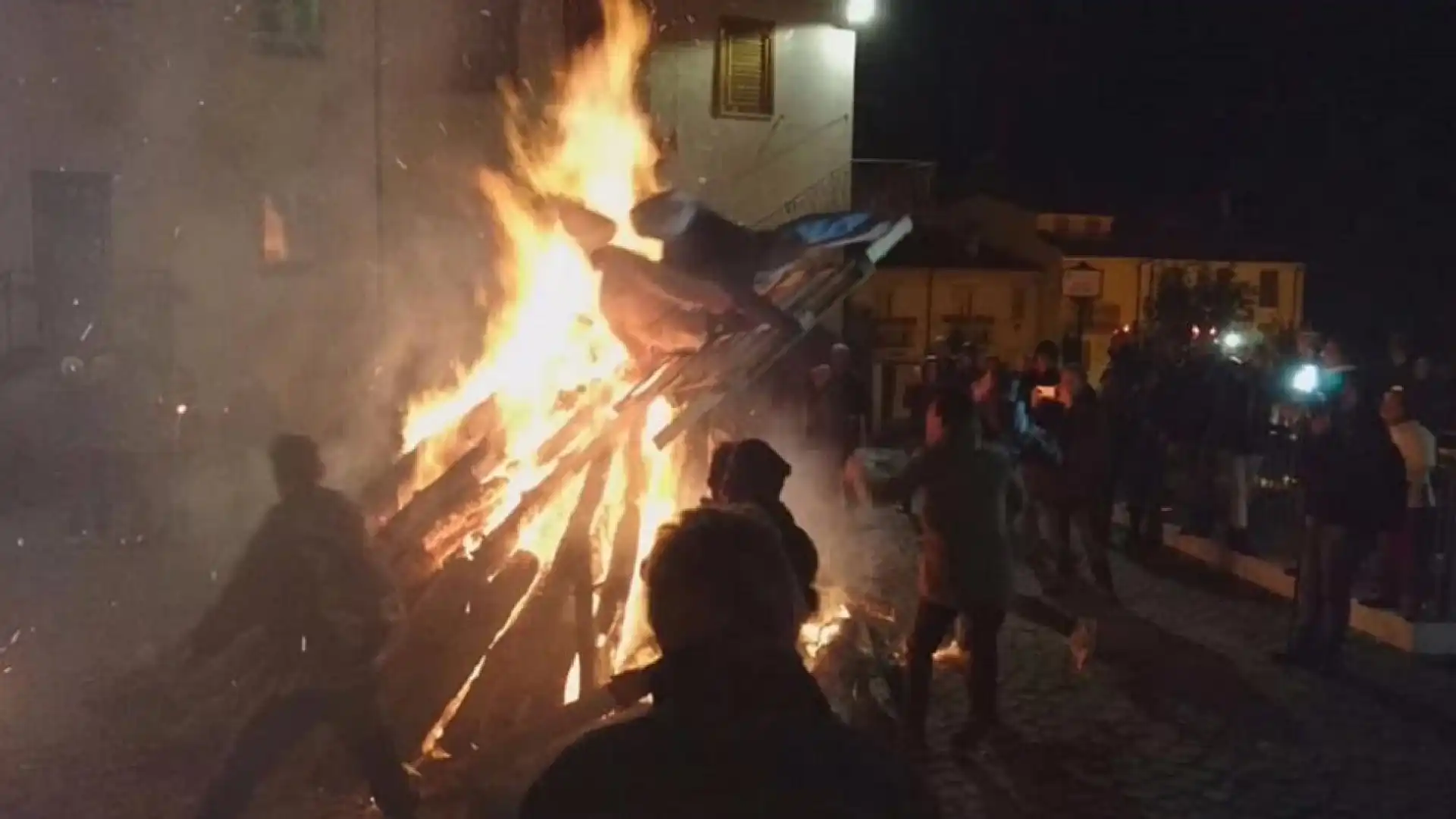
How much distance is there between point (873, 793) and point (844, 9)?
75.8 feet

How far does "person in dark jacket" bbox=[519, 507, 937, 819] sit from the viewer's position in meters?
2.44

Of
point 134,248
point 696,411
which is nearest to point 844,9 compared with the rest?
point 134,248

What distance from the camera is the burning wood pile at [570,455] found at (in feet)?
25.0

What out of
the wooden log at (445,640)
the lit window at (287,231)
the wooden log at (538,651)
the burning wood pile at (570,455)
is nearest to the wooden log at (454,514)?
the burning wood pile at (570,455)

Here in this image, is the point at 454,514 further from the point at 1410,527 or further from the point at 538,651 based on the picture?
the point at 1410,527

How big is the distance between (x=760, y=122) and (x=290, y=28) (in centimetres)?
762

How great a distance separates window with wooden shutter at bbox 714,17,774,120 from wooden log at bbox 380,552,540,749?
56.2 ft

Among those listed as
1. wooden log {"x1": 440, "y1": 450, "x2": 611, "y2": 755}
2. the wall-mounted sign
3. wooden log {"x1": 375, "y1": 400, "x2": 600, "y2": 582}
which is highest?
the wall-mounted sign

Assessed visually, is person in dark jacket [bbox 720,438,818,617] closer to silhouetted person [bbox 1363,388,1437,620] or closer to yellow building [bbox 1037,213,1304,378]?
silhouetted person [bbox 1363,388,1437,620]

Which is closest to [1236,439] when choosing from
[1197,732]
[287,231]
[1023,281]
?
[1197,732]

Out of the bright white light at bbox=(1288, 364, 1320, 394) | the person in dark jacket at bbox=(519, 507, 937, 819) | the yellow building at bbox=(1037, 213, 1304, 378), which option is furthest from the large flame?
the yellow building at bbox=(1037, 213, 1304, 378)

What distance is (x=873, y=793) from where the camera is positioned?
2482 millimetres

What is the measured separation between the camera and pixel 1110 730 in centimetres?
833

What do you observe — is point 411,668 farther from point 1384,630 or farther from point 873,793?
point 1384,630
